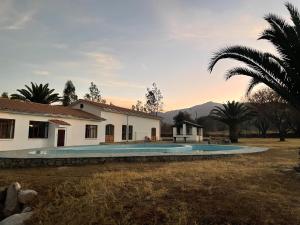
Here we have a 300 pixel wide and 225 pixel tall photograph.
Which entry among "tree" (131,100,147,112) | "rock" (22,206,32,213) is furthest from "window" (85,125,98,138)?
"tree" (131,100,147,112)

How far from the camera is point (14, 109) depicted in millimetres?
22734

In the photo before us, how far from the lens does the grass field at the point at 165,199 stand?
21.2 feet

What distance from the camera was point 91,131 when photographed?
33156 millimetres

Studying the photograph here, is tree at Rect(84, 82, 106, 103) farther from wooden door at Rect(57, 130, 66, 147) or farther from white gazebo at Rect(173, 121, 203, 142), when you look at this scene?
wooden door at Rect(57, 130, 66, 147)

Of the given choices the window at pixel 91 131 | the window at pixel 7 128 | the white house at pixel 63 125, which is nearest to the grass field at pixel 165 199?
the window at pixel 7 128

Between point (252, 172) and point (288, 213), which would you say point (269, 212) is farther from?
point (252, 172)

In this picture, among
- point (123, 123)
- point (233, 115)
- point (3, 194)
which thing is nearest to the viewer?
point (3, 194)

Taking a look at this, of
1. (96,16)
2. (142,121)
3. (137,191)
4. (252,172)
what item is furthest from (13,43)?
(142,121)

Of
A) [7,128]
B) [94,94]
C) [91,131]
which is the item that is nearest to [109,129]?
[91,131]

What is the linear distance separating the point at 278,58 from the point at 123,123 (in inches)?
1173

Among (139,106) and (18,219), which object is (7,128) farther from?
(139,106)

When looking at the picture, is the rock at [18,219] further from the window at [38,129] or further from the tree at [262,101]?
the tree at [262,101]

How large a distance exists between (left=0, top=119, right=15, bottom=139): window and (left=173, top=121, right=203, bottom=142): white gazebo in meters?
27.3

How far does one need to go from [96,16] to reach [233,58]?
338 inches
